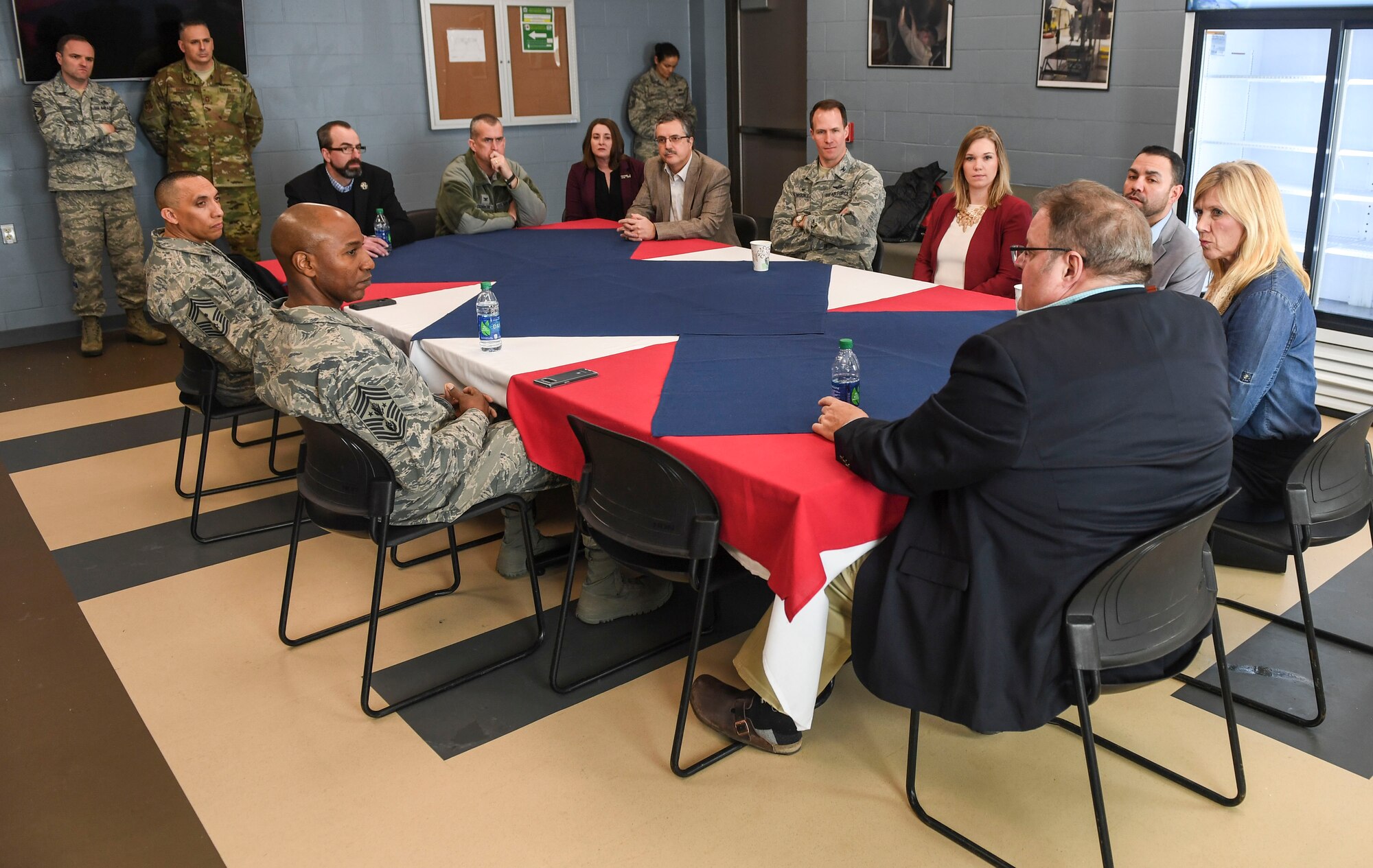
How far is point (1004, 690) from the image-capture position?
6.76 ft

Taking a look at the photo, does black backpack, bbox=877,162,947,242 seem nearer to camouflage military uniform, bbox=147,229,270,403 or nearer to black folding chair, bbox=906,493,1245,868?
camouflage military uniform, bbox=147,229,270,403

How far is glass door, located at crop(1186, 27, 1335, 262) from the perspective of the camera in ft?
15.8

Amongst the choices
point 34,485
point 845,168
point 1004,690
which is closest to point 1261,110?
point 845,168

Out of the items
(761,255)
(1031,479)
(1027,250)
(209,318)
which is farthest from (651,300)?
(1031,479)

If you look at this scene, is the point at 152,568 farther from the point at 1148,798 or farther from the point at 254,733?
the point at 1148,798

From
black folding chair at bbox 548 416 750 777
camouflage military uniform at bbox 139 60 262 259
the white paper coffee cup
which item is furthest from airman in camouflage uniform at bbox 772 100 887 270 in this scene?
camouflage military uniform at bbox 139 60 262 259

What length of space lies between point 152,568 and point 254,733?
1.22 metres

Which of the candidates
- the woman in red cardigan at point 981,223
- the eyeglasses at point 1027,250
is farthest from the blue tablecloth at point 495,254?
the eyeglasses at point 1027,250

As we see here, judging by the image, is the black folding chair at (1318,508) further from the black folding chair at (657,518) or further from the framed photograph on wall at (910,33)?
the framed photograph on wall at (910,33)

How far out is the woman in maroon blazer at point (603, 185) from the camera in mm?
6230

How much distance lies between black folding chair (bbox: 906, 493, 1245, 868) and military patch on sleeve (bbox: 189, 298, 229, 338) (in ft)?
9.88

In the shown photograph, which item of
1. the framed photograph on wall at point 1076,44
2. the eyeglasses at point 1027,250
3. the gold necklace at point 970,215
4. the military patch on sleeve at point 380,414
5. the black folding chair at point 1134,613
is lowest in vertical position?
the black folding chair at point 1134,613

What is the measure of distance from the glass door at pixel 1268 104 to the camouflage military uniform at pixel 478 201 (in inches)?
133

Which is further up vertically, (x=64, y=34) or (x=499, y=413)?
(x=64, y=34)
